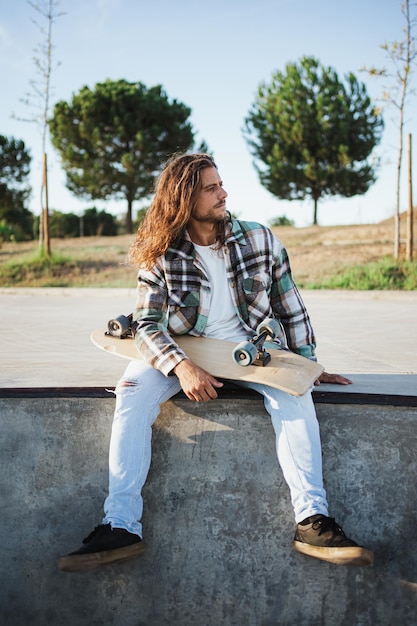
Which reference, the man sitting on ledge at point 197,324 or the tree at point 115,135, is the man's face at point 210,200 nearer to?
the man sitting on ledge at point 197,324

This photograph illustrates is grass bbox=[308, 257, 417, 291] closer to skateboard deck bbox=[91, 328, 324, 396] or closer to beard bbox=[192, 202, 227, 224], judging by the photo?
beard bbox=[192, 202, 227, 224]

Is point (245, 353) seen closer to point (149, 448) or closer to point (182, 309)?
point (182, 309)

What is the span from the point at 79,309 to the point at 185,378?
26.8 ft

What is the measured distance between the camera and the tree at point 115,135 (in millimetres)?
31906

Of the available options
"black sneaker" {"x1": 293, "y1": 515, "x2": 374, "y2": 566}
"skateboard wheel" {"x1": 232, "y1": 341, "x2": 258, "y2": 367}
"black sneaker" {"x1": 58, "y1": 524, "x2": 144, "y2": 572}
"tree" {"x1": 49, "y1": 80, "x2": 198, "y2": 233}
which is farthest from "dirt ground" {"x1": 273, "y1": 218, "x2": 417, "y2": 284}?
"black sneaker" {"x1": 58, "y1": 524, "x2": 144, "y2": 572}

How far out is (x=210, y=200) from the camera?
3.29 metres

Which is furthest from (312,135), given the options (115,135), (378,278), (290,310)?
(290,310)

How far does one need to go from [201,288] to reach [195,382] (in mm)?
535

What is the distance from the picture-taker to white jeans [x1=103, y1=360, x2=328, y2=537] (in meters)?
2.71

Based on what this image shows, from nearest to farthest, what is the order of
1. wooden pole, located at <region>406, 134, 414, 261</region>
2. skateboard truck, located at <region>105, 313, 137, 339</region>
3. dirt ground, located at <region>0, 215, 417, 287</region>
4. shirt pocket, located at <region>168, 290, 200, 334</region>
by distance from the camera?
shirt pocket, located at <region>168, 290, 200, 334</region> < skateboard truck, located at <region>105, 313, 137, 339</region> < wooden pole, located at <region>406, 134, 414, 261</region> < dirt ground, located at <region>0, 215, 417, 287</region>

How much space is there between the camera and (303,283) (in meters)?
15.4

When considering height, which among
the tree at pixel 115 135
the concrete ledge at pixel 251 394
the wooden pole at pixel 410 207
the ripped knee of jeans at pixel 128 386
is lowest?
the concrete ledge at pixel 251 394

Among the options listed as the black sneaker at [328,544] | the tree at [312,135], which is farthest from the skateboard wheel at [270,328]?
the tree at [312,135]

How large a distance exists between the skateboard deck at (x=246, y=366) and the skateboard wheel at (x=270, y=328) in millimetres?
122
